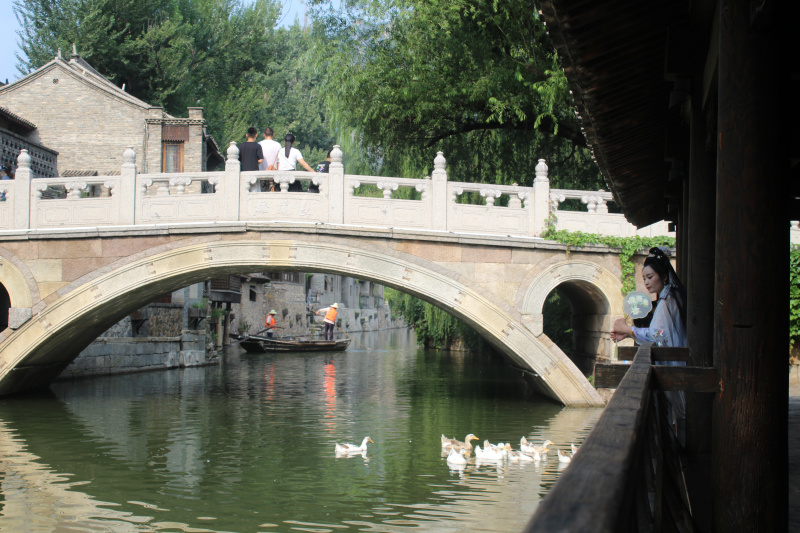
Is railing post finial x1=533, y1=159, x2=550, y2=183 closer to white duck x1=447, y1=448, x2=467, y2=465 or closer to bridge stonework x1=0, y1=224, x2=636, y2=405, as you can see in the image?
bridge stonework x1=0, y1=224, x2=636, y2=405

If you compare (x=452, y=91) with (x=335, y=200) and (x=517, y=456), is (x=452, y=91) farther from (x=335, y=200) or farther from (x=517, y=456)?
(x=517, y=456)

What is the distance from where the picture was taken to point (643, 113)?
16.0ft

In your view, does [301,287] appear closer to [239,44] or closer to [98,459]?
[239,44]

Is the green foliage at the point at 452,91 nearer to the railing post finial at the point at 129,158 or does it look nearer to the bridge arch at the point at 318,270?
the bridge arch at the point at 318,270

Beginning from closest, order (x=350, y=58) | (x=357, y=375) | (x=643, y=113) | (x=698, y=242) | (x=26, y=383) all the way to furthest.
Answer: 1. (x=698, y=242)
2. (x=643, y=113)
3. (x=26, y=383)
4. (x=350, y=58)
5. (x=357, y=375)

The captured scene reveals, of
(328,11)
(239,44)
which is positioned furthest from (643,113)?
(239,44)

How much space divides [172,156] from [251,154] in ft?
36.5

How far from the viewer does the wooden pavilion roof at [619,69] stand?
10.8 feet

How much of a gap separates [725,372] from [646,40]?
1987 millimetres

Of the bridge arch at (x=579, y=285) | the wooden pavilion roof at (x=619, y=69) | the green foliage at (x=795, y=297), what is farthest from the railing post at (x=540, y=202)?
the wooden pavilion roof at (x=619, y=69)

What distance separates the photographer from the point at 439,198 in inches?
434

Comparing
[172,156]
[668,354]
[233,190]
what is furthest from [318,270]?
[172,156]

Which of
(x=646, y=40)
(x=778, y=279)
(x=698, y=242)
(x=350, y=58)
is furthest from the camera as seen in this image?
(x=350, y=58)

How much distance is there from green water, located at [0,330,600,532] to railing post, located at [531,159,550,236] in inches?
96.9
